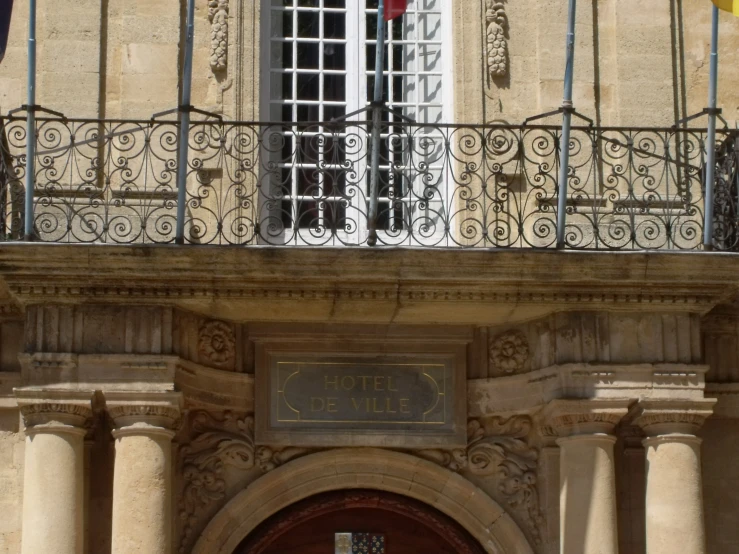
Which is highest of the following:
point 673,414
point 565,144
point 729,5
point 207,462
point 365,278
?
point 729,5

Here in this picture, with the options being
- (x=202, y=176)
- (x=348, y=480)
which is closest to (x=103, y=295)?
(x=202, y=176)

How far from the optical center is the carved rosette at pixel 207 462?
12039mm

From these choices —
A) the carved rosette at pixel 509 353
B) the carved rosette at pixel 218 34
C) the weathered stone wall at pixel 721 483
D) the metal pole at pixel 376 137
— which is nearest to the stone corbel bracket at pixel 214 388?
the metal pole at pixel 376 137

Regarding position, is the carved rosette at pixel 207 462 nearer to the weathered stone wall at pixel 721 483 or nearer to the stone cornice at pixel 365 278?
the stone cornice at pixel 365 278

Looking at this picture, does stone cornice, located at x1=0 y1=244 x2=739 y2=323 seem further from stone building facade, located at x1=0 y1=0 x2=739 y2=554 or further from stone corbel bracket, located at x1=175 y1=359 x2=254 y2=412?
stone corbel bracket, located at x1=175 y1=359 x2=254 y2=412

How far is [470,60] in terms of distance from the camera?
12789 mm

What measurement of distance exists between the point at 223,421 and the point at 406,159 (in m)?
2.16

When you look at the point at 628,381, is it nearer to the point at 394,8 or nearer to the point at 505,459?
→ the point at 505,459

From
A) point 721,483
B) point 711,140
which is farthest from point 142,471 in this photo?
point 711,140

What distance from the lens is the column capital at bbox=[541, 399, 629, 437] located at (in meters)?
11.7

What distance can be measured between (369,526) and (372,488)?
27 cm

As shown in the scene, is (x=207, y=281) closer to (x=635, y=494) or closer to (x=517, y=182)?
(x=517, y=182)

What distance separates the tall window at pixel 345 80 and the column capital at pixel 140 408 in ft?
5.65

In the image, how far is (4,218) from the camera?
38.1 feet
